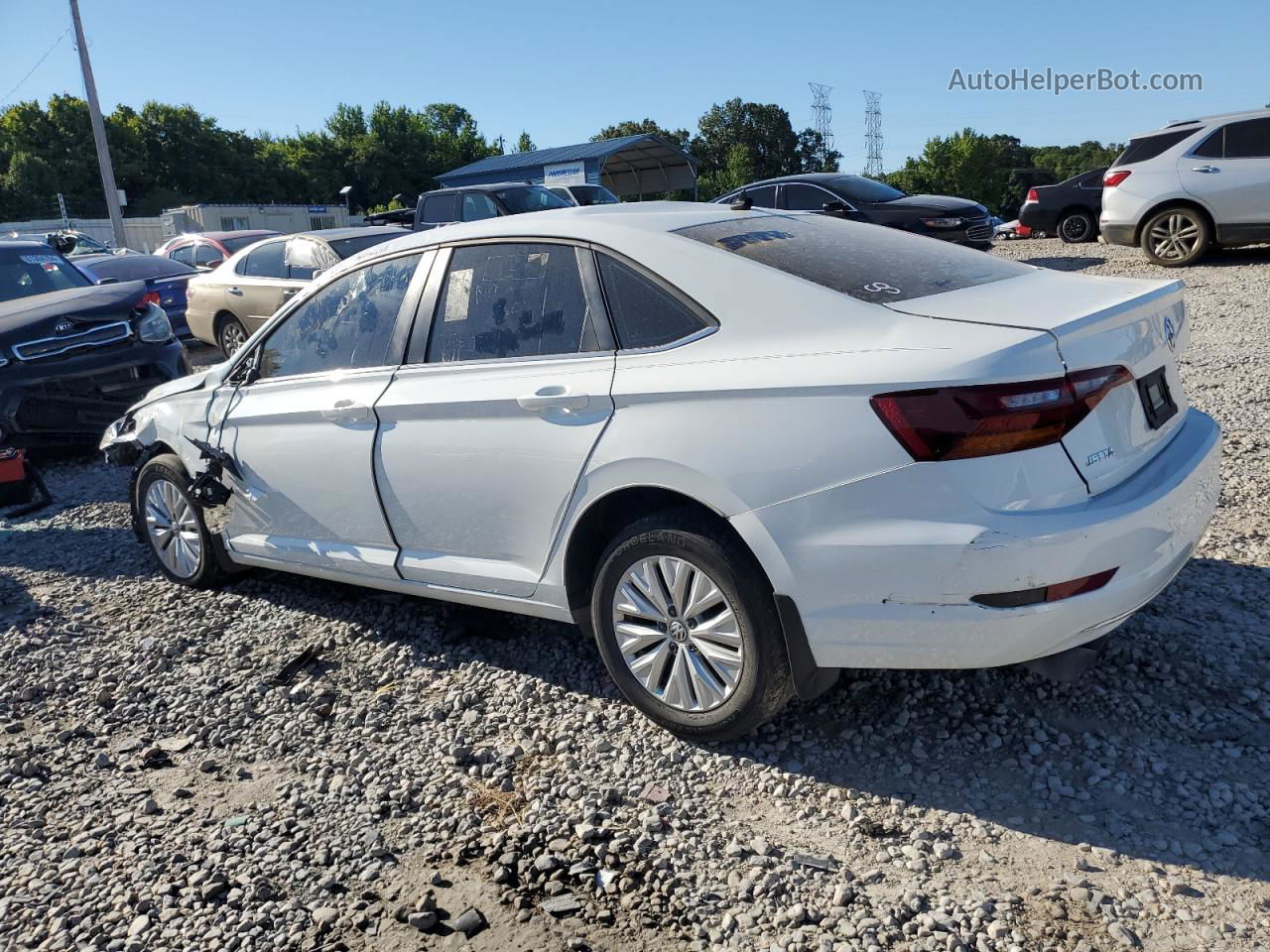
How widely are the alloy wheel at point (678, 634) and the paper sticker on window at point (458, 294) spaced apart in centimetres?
129

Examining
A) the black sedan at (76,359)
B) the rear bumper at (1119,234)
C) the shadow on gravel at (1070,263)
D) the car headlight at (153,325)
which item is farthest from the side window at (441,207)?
the rear bumper at (1119,234)

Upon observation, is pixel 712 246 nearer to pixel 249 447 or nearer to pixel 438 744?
pixel 438 744

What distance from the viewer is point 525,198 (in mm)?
14328

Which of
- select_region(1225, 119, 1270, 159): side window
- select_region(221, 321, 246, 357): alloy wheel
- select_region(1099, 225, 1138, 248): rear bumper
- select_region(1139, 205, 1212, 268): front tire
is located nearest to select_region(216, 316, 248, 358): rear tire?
select_region(221, 321, 246, 357): alloy wheel

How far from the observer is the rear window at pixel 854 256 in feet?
10.2

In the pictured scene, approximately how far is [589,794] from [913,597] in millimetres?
1193

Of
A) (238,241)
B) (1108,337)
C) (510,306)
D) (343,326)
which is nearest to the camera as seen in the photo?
(1108,337)

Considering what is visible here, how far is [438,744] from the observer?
3492 millimetres

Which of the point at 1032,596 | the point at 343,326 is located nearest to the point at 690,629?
the point at 1032,596

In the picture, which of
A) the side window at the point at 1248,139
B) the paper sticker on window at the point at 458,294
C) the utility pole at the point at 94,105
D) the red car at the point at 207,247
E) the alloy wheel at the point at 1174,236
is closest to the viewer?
the paper sticker on window at the point at 458,294

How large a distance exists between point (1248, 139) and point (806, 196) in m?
5.62

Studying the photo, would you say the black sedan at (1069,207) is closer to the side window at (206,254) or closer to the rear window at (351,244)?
the rear window at (351,244)

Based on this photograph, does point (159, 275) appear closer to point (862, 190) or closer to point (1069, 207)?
point (862, 190)

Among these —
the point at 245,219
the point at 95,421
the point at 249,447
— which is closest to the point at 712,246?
the point at 249,447
